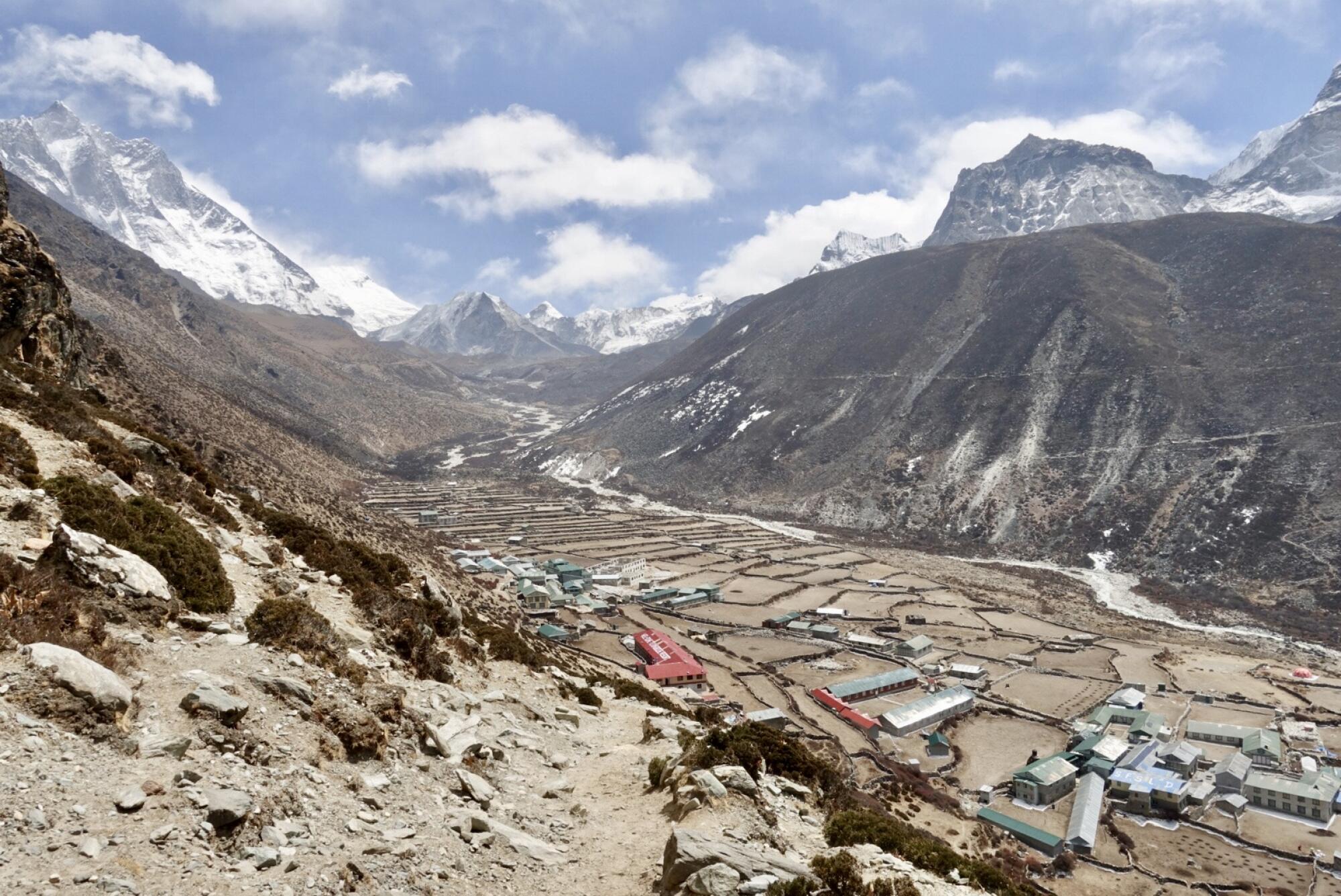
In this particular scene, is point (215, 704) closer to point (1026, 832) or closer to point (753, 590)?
point (1026, 832)

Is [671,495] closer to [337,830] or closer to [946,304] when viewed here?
[946,304]

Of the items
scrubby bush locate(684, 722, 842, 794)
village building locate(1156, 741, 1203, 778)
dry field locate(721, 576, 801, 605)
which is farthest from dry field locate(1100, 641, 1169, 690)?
scrubby bush locate(684, 722, 842, 794)

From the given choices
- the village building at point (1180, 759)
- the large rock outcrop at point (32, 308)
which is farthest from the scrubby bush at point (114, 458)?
the village building at point (1180, 759)

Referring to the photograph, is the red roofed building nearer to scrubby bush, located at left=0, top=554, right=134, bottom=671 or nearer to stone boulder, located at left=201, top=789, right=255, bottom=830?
Result: scrubby bush, located at left=0, top=554, right=134, bottom=671

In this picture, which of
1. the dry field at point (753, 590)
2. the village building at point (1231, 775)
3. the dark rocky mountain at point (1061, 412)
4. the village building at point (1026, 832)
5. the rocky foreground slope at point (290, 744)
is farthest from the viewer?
the dark rocky mountain at point (1061, 412)

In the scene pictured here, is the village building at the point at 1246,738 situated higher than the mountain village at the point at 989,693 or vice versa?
the village building at the point at 1246,738

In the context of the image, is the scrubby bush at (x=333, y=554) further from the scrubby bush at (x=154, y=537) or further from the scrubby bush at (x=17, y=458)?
the scrubby bush at (x=17, y=458)
